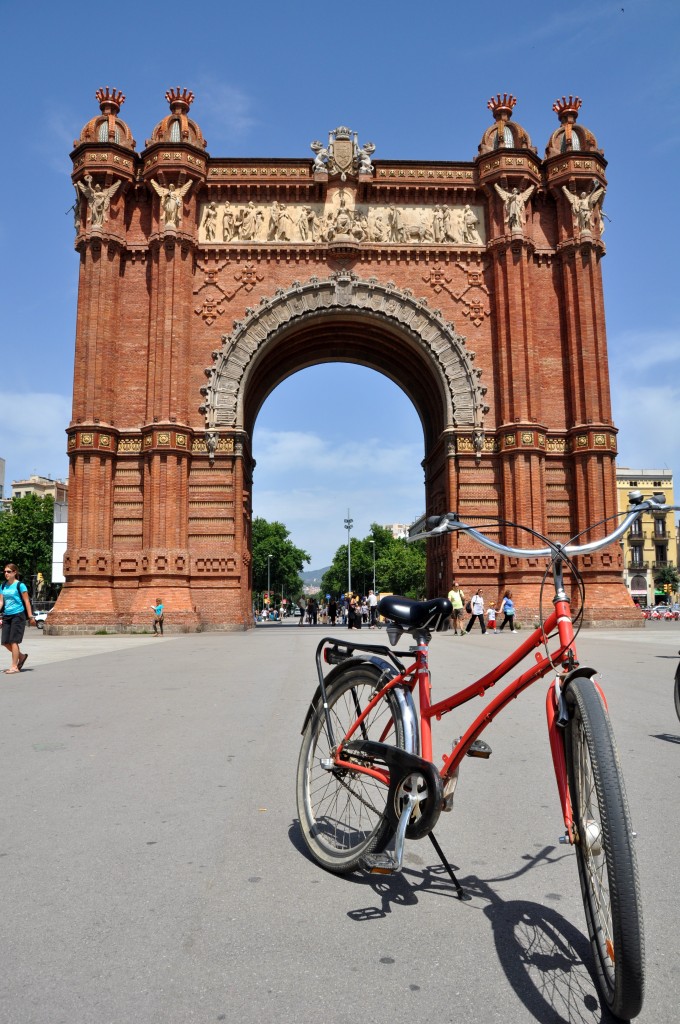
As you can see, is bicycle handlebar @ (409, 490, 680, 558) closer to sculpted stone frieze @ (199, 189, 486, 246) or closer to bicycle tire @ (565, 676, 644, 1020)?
bicycle tire @ (565, 676, 644, 1020)

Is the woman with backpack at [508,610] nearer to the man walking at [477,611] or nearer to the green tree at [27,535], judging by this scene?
the man walking at [477,611]

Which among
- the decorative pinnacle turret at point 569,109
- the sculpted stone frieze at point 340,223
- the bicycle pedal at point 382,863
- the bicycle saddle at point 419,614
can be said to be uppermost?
the decorative pinnacle turret at point 569,109

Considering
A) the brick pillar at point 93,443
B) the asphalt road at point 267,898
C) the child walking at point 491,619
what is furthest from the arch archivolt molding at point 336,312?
the asphalt road at point 267,898

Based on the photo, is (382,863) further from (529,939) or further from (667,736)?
(667,736)

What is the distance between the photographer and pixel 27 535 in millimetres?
68562

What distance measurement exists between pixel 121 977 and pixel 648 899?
2.06 meters

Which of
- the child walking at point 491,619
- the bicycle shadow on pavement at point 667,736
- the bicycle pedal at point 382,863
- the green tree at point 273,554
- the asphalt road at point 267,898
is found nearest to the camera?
the asphalt road at point 267,898

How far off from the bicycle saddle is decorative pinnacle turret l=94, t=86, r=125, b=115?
30179 mm

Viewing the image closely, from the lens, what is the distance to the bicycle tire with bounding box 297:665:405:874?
11.5ft

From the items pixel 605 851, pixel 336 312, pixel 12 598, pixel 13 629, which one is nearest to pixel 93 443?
pixel 336 312

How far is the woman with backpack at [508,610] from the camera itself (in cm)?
2450

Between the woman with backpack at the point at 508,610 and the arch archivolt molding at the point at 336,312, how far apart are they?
5998mm

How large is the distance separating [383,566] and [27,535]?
168 ft

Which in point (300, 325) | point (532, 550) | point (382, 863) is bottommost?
point (382, 863)
